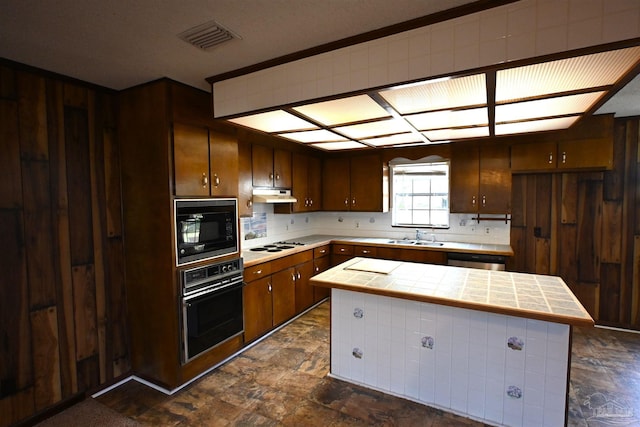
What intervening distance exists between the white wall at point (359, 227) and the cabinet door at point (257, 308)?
806 millimetres

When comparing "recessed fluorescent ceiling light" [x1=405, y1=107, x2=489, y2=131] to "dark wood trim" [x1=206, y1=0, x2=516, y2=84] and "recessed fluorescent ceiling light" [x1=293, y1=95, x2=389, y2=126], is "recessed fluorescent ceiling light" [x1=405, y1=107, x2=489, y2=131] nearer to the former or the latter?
"recessed fluorescent ceiling light" [x1=293, y1=95, x2=389, y2=126]

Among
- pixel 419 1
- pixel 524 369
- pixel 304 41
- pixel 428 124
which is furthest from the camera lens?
pixel 428 124

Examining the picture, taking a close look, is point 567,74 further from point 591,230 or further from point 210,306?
point 591,230

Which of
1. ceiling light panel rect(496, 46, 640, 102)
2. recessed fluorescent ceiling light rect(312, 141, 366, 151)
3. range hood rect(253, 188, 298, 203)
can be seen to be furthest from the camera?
range hood rect(253, 188, 298, 203)

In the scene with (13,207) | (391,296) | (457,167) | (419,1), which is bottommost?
(391,296)

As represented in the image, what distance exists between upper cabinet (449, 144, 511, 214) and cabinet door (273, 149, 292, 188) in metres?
2.20

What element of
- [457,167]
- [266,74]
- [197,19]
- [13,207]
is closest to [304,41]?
[266,74]

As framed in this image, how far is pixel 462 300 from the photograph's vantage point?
202 cm

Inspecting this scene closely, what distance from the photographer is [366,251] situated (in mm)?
4492

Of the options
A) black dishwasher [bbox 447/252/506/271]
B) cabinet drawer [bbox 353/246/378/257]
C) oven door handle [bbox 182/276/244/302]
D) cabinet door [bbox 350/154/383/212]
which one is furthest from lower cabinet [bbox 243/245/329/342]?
black dishwasher [bbox 447/252/506/271]

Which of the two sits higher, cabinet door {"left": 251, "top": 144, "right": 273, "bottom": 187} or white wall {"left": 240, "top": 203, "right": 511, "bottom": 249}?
cabinet door {"left": 251, "top": 144, "right": 273, "bottom": 187}

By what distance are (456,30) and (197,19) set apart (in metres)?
1.34

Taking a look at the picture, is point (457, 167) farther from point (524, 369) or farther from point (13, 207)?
point (13, 207)

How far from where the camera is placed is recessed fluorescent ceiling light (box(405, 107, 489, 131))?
223 centimetres
